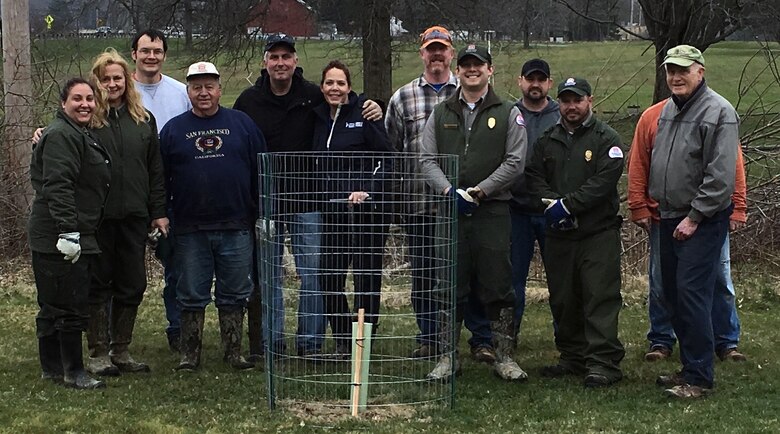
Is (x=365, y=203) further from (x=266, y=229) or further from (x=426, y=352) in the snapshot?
(x=426, y=352)

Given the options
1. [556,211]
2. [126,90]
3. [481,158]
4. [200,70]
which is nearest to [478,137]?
[481,158]

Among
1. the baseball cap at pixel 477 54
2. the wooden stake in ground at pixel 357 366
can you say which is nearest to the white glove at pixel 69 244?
the wooden stake in ground at pixel 357 366

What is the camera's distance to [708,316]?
6211 mm

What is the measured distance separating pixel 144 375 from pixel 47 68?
23.6ft

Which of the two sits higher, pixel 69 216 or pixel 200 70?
pixel 200 70

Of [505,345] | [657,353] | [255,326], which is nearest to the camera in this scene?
[505,345]

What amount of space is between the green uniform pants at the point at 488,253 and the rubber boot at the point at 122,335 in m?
2.24

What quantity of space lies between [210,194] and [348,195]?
1.00 metres

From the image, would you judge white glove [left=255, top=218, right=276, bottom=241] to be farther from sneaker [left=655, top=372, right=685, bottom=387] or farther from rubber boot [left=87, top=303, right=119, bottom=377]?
sneaker [left=655, top=372, right=685, bottom=387]

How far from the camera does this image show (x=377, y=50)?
18.1 m

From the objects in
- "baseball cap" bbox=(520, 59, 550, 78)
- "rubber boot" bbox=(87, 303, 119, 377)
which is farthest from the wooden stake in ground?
"baseball cap" bbox=(520, 59, 550, 78)

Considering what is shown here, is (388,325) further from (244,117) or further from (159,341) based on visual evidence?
(244,117)

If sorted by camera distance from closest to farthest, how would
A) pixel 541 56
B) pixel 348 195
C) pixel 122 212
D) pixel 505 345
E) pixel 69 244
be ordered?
pixel 69 244, pixel 348 195, pixel 122 212, pixel 505 345, pixel 541 56

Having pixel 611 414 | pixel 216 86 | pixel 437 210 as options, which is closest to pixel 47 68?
pixel 216 86
